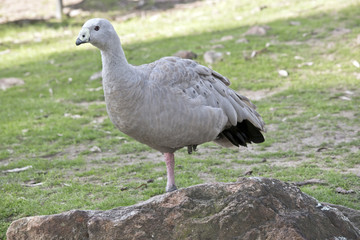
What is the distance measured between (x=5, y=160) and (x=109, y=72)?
381 cm

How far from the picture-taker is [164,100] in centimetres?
467

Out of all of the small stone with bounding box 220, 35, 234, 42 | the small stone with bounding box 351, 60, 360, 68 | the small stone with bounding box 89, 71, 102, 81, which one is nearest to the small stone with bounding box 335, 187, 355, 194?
the small stone with bounding box 351, 60, 360, 68

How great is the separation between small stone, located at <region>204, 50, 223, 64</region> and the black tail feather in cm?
624

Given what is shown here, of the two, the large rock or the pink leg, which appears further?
the pink leg

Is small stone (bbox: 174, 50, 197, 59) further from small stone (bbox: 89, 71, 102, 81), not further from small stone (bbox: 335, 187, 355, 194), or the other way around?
small stone (bbox: 335, 187, 355, 194)

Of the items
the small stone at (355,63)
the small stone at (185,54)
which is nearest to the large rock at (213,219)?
the small stone at (355,63)

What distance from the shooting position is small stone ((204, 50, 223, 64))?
1160 cm

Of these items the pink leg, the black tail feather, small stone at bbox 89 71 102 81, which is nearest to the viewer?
the pink leg

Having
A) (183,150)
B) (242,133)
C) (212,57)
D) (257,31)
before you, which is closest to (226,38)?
(257,31)

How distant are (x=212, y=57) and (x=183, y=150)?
443 centimetres

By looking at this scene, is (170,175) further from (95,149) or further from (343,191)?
(95,149)

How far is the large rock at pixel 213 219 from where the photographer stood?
3.62 metres

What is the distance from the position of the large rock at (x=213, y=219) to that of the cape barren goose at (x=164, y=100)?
914mm

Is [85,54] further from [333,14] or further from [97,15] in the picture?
[333,14]
